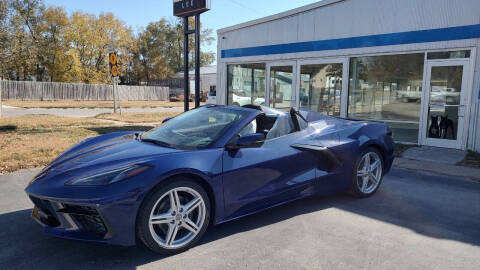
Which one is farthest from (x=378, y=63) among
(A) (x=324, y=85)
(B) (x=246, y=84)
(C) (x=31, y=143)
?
(C) (x=31, y=143)

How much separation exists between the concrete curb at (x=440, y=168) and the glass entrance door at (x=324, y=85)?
11.6ft

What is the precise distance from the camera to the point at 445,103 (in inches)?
341

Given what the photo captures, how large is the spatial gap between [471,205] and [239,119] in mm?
3398

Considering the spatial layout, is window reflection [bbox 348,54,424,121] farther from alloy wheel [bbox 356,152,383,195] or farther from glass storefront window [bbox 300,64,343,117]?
alloy wheel [bbox 356,152,383,195]

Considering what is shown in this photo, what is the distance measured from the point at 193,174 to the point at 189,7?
6633 mm

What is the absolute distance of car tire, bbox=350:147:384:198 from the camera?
14.9 ft

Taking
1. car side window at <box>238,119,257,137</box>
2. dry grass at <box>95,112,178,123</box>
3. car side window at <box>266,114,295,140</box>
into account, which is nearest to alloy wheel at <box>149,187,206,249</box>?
car side window at <box>238,119,257,137</box>

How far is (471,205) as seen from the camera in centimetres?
457

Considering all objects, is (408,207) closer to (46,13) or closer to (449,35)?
(449,35)

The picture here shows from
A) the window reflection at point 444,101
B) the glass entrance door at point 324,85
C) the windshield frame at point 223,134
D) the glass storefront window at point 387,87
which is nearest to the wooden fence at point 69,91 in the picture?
the glass entrance door at point 324,85

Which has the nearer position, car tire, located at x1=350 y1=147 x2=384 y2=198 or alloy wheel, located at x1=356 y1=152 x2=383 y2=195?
car tire, located at x1=350 y1=147 x2=384 y2=198

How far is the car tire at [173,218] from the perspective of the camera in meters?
2.82

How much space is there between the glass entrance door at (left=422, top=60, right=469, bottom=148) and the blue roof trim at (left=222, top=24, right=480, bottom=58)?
2.08 feet

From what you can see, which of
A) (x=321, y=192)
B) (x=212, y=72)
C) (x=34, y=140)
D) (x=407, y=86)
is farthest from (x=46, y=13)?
(x=321, y=192)
